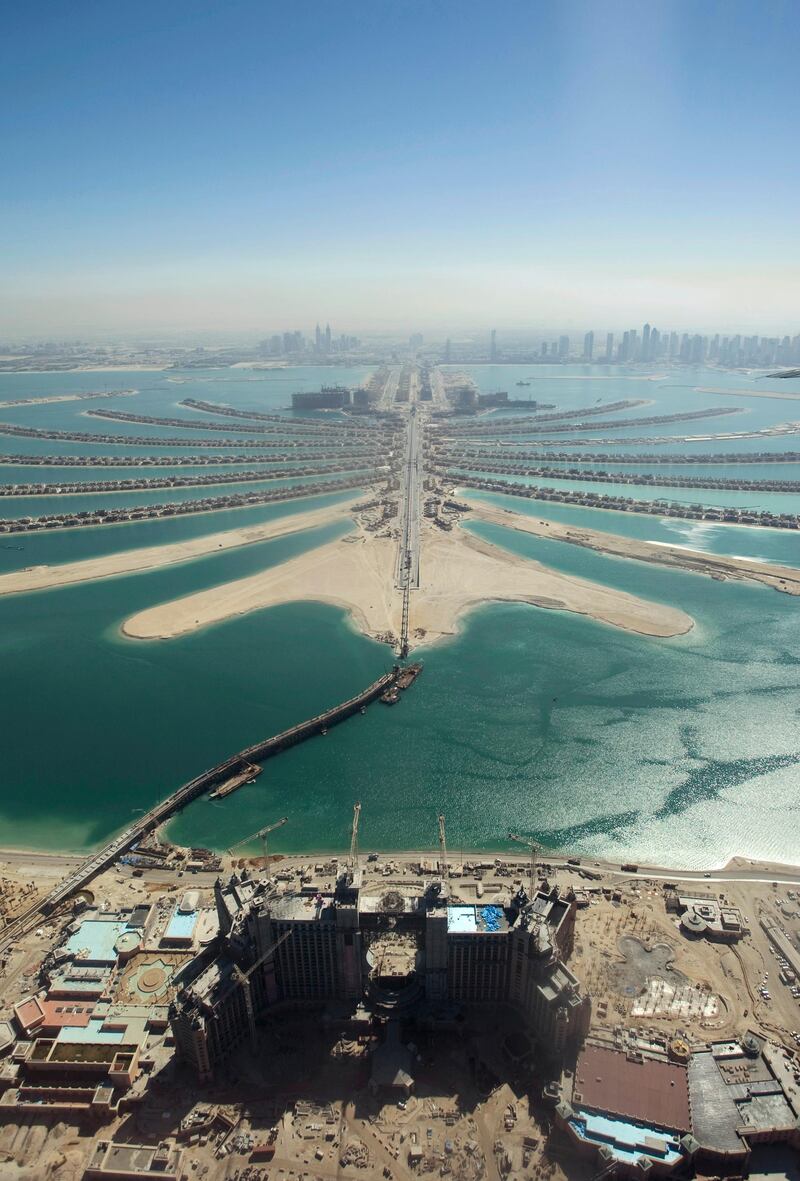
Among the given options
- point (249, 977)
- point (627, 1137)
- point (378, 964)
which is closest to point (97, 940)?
point (249, 977)

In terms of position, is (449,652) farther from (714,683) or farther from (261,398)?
(261,398)

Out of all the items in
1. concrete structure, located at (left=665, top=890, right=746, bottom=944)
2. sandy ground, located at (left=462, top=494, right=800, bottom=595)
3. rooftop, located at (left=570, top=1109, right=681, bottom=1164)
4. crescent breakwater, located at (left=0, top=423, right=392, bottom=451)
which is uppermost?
crescent breakwater, located at (left=0, top=423, right=392, bottom=451)

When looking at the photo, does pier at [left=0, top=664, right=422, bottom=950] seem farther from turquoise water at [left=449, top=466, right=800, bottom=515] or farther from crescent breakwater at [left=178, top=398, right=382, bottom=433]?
crescent breakwater at [left=178, top=398, right=382, bottom=433]

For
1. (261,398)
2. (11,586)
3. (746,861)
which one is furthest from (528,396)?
(746,861)

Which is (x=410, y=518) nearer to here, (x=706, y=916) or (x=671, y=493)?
(x=671, y=493)

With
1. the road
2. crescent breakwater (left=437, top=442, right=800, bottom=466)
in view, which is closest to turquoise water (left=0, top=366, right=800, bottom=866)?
the road

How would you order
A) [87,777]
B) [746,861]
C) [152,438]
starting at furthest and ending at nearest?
[152,438]
[87,777]
[746,861]

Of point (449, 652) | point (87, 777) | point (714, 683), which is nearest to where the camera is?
point (87, 777)
